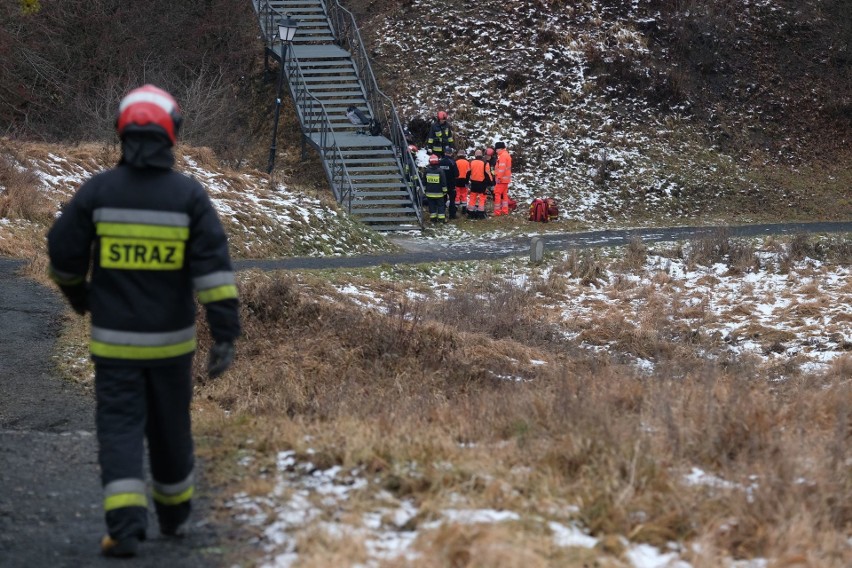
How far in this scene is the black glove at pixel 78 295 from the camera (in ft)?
15.7

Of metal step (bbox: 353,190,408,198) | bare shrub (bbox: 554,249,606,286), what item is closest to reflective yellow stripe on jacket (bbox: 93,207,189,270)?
bare shrub (bbox: 554,249,606,286)

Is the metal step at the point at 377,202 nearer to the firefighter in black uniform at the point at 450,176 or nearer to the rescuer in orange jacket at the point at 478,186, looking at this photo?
the firefighter in black uniform at the point at 450,176

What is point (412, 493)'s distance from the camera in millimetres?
4992

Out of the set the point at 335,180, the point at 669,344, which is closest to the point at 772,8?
the point at 335,180

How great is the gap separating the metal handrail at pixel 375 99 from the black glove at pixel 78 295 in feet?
63.1

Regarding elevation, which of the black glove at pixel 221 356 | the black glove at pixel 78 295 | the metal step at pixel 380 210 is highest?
the black glove at pixel 78 295

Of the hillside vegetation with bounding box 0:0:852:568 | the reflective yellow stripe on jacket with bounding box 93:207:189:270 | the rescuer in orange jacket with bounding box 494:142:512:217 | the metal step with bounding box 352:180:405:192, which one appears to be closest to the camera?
the reflective yellow stripe on jacket with bounding box 93:207:189:270

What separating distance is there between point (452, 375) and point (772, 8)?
30.7m

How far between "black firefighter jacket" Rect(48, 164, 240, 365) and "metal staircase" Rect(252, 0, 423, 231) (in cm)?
1878

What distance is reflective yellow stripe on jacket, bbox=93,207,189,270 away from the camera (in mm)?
4574

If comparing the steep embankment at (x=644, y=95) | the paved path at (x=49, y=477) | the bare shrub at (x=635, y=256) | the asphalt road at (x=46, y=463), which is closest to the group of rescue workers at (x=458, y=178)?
the steep embankment at (x=644, y=95)

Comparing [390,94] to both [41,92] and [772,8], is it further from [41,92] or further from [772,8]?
[772,8]

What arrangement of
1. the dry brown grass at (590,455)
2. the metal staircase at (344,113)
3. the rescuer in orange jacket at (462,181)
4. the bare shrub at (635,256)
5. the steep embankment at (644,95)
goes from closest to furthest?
the dry brown grass at (590,455) < the bare shrub at (635,256) < the metal staircase at (344,113) < the rescuer in orange jacket at (462,181) < the steep embankment at (644,95)

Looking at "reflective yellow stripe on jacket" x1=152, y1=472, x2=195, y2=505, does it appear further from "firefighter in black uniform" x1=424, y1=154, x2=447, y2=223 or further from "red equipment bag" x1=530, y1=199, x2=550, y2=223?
"red equipment bag" x1=530, y1=199, x2=550, y2=223
